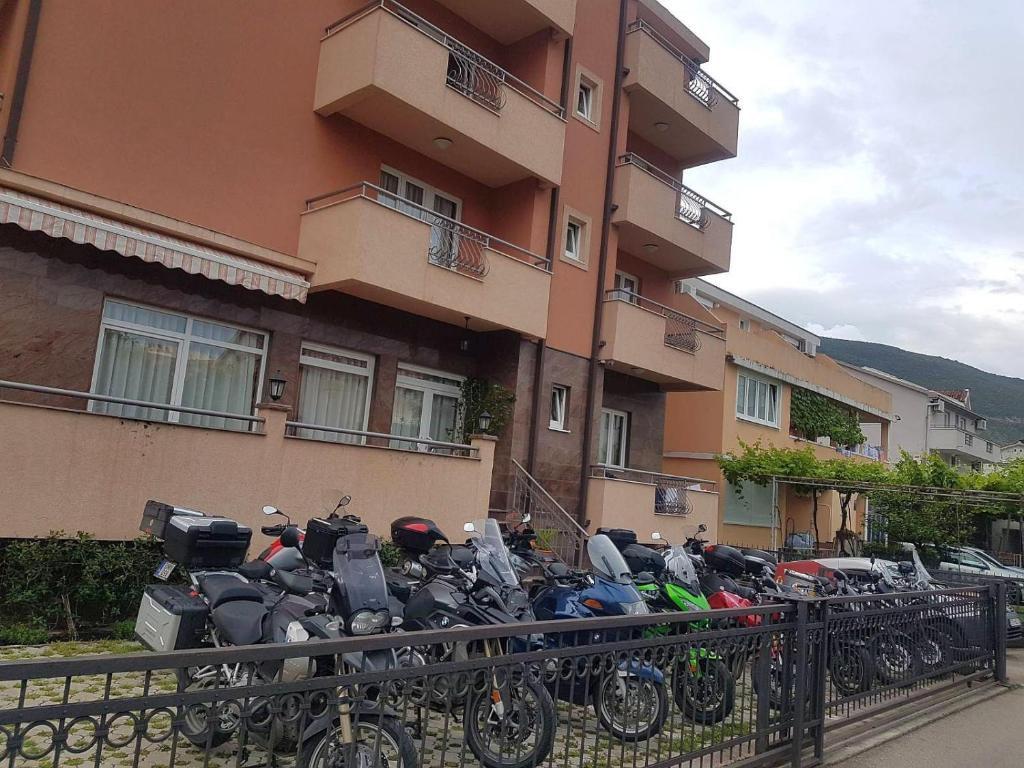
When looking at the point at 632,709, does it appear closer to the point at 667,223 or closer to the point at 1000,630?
the point at 1000,630

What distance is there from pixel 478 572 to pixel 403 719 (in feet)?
8.42

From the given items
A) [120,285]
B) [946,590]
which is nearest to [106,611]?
[120,285]

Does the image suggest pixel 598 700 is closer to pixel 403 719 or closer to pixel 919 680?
pixel 403 719

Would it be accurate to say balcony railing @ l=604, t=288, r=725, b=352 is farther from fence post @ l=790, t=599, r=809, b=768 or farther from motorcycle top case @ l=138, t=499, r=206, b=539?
motorcycle top case @ l=138, t=499, r=206, b=539

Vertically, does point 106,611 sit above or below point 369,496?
below

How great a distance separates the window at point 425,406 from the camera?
1380cm

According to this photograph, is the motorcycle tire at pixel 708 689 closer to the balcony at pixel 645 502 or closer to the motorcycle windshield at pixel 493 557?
the motorcycle windshield at pixel 493 557

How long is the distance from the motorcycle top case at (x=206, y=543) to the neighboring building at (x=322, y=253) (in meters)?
2.82

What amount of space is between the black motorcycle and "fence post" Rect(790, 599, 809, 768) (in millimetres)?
1924

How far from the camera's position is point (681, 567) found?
7945 millimetres

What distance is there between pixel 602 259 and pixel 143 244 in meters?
9.70

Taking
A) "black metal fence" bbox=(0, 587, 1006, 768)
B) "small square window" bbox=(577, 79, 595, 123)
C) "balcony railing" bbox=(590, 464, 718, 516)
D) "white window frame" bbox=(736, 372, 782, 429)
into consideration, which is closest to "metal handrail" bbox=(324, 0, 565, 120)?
"small square window" bbox=(577, 79, 595, 123)

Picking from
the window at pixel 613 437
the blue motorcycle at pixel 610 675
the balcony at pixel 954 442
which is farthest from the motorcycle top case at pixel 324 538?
the balcony at pixel 954 442

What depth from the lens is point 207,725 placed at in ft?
9.25
